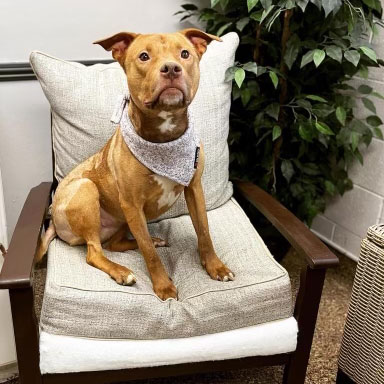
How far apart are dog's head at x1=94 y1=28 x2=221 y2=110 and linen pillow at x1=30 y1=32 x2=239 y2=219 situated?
37cm

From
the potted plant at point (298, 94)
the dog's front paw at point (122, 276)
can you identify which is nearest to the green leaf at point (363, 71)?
the potted plant at point (298, 94)

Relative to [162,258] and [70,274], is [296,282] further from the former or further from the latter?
[70,274]

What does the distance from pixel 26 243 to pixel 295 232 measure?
0.76 m

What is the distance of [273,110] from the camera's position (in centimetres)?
189

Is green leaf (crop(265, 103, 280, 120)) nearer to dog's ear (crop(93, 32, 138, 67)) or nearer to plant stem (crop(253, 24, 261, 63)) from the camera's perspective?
plant stem (crop(253, 24, 261, 63))

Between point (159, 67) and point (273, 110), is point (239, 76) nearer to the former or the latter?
point (273, 110)

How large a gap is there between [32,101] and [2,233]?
0.61 m

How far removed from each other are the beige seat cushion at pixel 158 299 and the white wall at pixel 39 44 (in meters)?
0.59

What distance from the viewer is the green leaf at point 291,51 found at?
5.92 feet

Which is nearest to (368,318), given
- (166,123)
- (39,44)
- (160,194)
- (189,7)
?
(160,194)

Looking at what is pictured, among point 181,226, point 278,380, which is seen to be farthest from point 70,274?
point 278,380

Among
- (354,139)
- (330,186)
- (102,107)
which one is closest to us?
(102,107)

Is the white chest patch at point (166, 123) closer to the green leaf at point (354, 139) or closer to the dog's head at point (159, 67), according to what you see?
the dog's head at point (159, 67)

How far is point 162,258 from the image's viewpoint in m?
1.59
